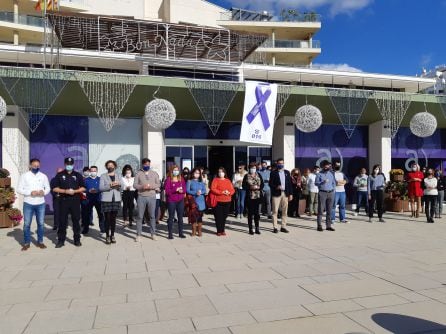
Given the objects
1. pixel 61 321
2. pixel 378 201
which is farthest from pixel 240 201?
pixel 61 321

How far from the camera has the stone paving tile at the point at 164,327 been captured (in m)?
3.71

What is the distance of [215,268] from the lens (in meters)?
6.06

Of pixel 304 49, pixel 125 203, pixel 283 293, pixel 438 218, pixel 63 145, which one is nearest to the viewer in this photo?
pixel 283 293

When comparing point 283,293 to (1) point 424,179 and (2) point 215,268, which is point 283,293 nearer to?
(2) point 215,268

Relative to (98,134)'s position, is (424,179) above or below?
below

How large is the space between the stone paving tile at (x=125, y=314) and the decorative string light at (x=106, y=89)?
809 centimetres

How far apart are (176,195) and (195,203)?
0.57m

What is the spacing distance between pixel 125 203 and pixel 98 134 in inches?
180

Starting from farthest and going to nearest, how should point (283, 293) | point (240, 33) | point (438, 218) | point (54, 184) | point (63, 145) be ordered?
point (240, 33)
point (63, 145)
point (438, 218)
point (54, 184)
point (283, 293)

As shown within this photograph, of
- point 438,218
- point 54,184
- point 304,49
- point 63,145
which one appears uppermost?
point 304,49

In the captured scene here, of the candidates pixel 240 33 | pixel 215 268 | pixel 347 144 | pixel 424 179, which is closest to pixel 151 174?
pixel 215 268

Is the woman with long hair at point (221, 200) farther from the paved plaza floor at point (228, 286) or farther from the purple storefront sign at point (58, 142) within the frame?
the purple storefront sign at point (58, 142)

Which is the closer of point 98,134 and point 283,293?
point 283,293

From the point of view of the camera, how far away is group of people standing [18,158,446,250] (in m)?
7.77
